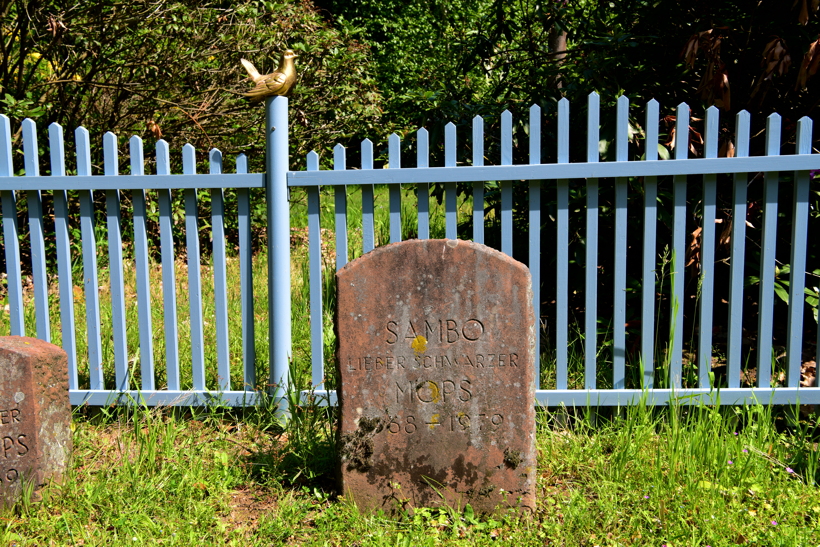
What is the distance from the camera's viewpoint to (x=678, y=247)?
3283 millimetres

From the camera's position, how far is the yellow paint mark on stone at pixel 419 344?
8.70ft

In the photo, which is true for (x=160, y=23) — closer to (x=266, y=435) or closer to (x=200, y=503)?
(x=266, y=435)

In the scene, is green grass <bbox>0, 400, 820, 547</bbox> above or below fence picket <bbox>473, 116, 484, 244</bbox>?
below

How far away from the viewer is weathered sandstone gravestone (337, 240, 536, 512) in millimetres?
2613

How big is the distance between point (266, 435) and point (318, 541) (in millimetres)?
880

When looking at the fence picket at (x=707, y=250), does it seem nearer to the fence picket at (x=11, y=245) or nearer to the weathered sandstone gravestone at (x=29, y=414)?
the weathered sandstone gravestone at (x=29, y=414)

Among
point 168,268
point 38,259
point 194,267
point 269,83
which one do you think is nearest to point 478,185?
point 269,83

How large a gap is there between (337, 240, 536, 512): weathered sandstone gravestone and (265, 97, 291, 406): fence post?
0.80 m

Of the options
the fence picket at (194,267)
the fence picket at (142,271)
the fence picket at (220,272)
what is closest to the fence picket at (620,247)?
the fence picket at (220,272)

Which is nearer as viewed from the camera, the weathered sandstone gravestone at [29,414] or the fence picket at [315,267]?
the weathered sandstone gravestone at [29,414]

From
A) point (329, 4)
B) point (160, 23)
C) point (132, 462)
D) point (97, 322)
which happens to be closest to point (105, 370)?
point (97, 322)

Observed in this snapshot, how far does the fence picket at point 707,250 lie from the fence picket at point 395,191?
1.33 metres

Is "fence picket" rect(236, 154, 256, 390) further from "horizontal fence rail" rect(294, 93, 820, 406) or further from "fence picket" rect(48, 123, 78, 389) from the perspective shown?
"fence picket" rect(48, 123, 78, 389)

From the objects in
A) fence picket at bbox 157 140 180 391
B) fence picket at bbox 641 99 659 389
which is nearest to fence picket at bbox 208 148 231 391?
fence picket at bbox 157 140 180 391
